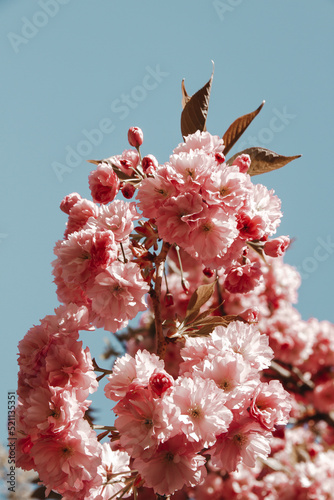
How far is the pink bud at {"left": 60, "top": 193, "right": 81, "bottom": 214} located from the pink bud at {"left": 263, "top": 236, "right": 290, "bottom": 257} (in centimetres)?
65

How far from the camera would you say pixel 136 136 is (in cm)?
154

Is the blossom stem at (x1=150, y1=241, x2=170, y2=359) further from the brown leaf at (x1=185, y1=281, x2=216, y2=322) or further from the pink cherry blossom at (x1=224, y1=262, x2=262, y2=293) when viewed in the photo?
the pink cherry blossom at (x1=224, y1=262, x2=262, y2=293)

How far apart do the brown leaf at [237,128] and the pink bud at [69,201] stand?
561 mm

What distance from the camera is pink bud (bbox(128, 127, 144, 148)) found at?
154 centimetres

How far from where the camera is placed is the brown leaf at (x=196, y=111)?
4.82ft

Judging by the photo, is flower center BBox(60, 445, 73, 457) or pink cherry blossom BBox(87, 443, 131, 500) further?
pink cherry blossom BBox(87, 443, 131, 500)

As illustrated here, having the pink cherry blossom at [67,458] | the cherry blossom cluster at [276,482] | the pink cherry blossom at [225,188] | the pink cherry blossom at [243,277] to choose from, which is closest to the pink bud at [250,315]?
the pink cherry blossom at [243,277]

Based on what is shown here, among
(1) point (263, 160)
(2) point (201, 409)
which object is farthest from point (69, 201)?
(2) point (201, 409)

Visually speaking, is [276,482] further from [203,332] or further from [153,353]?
[153,353]

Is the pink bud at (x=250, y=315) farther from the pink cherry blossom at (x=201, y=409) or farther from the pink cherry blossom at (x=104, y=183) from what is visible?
the pink cherry blossom at (x=104, y=183)

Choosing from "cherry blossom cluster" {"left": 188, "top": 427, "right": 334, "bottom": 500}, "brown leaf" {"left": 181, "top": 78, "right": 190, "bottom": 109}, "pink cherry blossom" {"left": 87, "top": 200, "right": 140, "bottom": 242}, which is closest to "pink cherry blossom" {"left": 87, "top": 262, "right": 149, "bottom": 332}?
"pink cherry blossom" {"left": 87, "top": 200, "right": 140, "bottom": 242}

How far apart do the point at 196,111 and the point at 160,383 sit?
0.94 metres

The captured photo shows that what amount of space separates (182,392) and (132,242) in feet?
1.66

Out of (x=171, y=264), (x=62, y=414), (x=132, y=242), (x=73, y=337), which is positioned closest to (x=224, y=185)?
(x=132, y=242)
